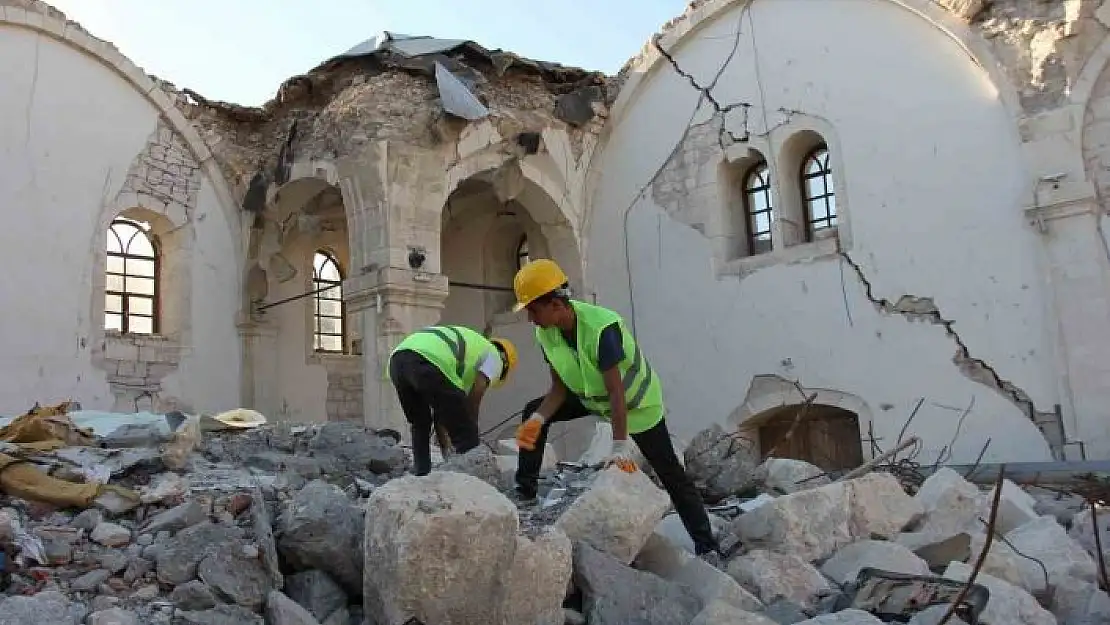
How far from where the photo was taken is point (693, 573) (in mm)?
4031

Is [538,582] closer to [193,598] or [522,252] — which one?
[193,598]

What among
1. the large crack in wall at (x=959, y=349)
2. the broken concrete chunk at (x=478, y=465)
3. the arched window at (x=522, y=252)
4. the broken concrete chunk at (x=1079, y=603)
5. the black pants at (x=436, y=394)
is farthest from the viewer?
the arched window at (x=522, y=252)

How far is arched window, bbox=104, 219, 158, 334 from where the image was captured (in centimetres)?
1130

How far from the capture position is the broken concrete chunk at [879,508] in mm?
5000

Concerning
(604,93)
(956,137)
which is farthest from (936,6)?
(604,93)

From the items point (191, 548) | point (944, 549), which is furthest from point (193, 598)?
point (944, 549)

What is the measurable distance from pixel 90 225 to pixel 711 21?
7.36 m

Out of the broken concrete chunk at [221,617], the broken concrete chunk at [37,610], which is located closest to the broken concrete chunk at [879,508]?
the broken concrete chunk at [221,617]

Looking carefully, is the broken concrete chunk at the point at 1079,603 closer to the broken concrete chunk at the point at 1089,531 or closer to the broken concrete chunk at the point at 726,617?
the broken concrete chunk at the point at 1089,531

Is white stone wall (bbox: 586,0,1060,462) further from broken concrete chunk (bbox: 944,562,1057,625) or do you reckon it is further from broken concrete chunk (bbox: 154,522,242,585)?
broken concrete chunk (bbox: 154,522,242,585)

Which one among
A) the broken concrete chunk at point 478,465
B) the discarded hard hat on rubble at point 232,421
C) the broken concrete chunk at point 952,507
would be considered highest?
the discarded hard hat on rubble at point 232,421

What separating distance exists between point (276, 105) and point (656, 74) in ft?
15.5

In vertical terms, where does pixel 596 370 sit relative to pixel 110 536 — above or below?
above

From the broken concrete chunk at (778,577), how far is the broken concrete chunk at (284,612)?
5.89ft
